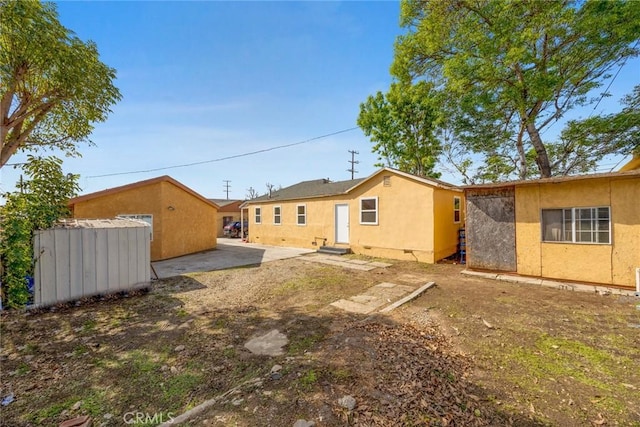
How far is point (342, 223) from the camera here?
534 inches

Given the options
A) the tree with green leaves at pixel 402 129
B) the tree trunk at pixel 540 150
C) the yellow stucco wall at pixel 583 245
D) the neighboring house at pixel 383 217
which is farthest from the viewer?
the tree with green leaves at pixel 402 129

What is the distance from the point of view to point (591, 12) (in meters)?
10.4

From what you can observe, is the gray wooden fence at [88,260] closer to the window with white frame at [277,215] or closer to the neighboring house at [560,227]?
the neighboring house at [560,227]

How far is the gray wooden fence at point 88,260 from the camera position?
5.35 meters

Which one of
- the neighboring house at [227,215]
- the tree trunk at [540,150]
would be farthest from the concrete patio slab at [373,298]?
the neighboring house at [227,215]

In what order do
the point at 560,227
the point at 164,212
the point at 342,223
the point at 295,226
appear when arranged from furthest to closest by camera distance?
the point at 295,226 < the point at 342,223 < the point at 164,212 < the point at 560,227

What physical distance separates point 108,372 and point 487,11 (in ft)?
56.5

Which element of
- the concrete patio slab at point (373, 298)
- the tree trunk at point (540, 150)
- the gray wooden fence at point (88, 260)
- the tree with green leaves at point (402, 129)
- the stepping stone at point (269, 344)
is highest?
the tree with green leaves at point (402, 129)

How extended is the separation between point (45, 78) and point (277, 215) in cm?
1209

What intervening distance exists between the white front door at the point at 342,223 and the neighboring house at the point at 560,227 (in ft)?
19.2

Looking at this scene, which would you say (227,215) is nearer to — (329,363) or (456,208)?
(456,208)

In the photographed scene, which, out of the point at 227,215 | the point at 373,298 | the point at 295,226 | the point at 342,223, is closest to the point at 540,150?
the point at 342,223

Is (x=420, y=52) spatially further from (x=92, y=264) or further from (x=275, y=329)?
(x=92, y=264)

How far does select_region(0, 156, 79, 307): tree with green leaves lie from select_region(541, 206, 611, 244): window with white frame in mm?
12367
